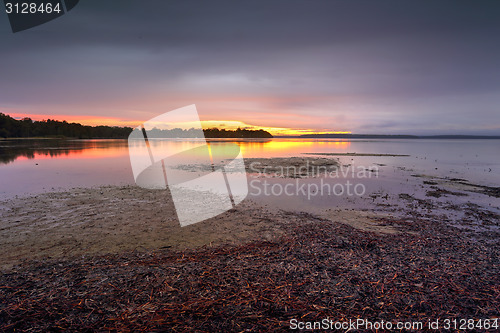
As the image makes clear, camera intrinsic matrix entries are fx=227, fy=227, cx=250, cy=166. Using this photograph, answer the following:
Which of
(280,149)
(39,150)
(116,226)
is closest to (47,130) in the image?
(39,150)

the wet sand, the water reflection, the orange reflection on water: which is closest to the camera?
the wet sand

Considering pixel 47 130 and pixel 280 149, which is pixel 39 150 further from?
pixel 47 130

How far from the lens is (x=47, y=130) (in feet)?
438

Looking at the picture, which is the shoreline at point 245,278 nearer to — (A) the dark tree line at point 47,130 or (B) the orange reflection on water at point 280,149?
(B) the orange reflection on water at point 280,149

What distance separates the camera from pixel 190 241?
739cm

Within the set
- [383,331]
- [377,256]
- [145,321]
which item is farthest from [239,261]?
[377,256]

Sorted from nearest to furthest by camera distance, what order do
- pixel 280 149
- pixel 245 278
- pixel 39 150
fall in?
pixel 245 278, pixel 39 150, pixel 280 149

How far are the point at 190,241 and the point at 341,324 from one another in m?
5.05

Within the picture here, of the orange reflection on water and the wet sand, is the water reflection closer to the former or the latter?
the wet sand

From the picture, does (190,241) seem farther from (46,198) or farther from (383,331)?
(46,198)

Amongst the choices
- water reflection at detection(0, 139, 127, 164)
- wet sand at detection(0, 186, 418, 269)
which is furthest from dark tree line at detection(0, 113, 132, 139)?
wet sand at detection(0, 186, 418, 269)

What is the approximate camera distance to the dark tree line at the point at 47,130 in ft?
358

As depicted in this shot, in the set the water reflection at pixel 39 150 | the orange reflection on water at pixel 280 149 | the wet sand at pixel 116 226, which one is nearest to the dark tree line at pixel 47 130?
the water reflection at pixel 39 150

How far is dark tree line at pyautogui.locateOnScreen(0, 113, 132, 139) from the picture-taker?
4292 inches
